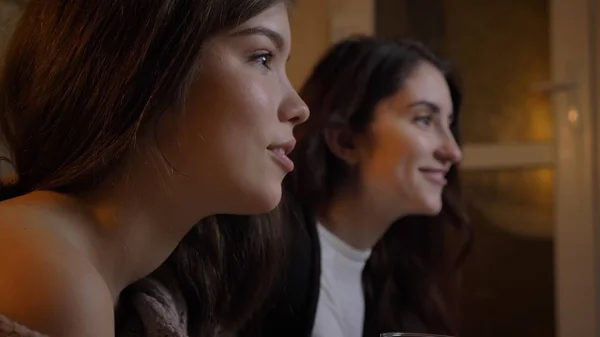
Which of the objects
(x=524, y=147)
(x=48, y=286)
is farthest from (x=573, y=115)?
(x=48, y=286)

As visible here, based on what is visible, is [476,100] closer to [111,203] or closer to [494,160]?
[494,160]

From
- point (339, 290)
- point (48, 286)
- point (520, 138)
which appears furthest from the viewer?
point (520, 138)

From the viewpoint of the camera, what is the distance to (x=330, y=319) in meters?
1.00

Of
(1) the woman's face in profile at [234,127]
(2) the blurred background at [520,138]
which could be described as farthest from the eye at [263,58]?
(2) the blurred background at [520,138]

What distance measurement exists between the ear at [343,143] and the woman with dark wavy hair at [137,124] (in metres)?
0.41

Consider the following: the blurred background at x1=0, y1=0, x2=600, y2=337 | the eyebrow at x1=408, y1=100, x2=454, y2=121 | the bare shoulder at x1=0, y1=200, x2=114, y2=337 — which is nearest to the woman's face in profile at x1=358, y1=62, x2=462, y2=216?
the eyebrow at x1=408, y1=100, x2=454, y2=121

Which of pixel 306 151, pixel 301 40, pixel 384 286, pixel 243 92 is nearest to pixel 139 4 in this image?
pixel 243 92

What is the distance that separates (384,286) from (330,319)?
0.14 metres

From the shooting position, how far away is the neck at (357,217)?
1.08m

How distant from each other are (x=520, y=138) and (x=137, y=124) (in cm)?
106

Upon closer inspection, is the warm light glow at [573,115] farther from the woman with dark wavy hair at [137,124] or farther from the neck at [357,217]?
the woman with dark wavy hair at [137,124]

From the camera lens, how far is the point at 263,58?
674 millimetres

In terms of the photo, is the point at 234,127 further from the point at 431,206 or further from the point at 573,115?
the point at 573,115

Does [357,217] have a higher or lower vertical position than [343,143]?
lower
